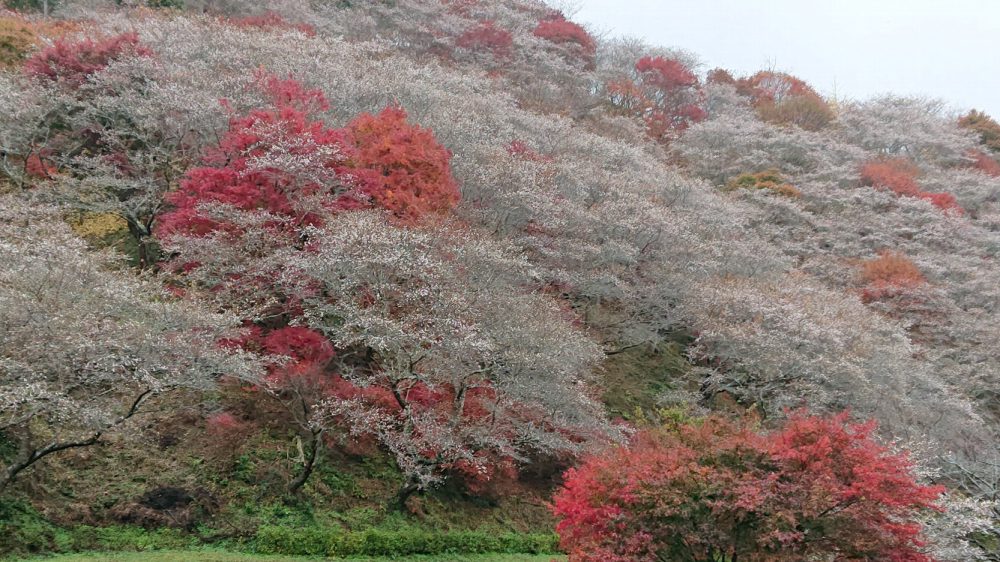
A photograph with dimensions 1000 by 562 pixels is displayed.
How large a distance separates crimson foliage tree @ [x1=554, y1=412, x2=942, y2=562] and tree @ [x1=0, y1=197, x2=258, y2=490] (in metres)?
7.10

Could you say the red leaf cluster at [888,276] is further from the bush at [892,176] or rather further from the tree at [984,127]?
the tree at [984,127]

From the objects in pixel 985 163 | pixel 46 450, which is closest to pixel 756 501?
pixel 46 450

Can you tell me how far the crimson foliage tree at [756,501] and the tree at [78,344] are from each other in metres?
7.10

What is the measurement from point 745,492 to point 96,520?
37.8 feet

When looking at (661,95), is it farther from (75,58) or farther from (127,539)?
(127,539)

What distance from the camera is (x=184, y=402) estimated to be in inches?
613

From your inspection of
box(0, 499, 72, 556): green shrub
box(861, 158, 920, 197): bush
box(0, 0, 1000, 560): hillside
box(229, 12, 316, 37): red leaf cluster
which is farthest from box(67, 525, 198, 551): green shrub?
box(861, 158, 920, 197): bush

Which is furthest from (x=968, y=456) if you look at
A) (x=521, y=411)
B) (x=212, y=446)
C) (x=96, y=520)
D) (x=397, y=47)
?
(x=397, y=47)

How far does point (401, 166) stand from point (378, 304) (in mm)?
5456

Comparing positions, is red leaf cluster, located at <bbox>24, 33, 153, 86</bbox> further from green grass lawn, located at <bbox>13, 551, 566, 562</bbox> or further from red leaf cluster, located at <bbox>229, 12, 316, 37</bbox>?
green grass lawn, located at <bbox>13, 551, 566, 562</bbox>

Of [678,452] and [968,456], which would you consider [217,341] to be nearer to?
[678,452]

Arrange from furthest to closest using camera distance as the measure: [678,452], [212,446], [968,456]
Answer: [968,456] < [212,446] < [678,452]

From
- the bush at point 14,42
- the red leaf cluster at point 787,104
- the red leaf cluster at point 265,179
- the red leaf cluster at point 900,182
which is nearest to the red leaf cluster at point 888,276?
the red leaf cluster at point 900,182

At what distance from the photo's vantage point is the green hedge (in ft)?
42.2
